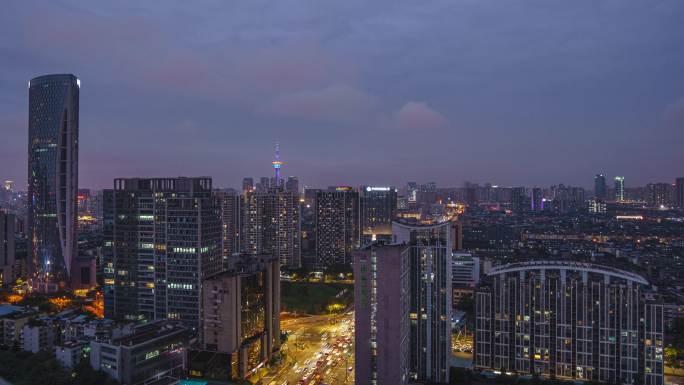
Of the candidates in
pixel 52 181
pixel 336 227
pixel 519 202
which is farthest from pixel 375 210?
pixel 519 202

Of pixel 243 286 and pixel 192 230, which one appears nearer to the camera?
pixel 243 286

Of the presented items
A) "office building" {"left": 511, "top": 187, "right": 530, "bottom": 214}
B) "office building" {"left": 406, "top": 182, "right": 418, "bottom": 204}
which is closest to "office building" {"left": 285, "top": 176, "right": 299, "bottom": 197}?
"office building" {"left": 406, "top": 182, "right": 418, "bottom": 204}

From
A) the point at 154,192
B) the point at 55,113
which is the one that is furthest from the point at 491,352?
the point at 55,113

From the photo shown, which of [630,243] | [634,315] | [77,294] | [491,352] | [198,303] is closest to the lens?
[634,315]

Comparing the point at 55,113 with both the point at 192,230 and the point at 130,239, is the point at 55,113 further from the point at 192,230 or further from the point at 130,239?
the point at 192,230

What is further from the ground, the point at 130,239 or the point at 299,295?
the point at 130,239

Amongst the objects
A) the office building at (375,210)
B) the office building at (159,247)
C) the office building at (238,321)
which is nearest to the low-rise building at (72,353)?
the office building at (238,321)

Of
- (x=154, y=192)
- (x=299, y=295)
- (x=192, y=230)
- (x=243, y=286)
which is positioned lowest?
(x=299, y=295)
